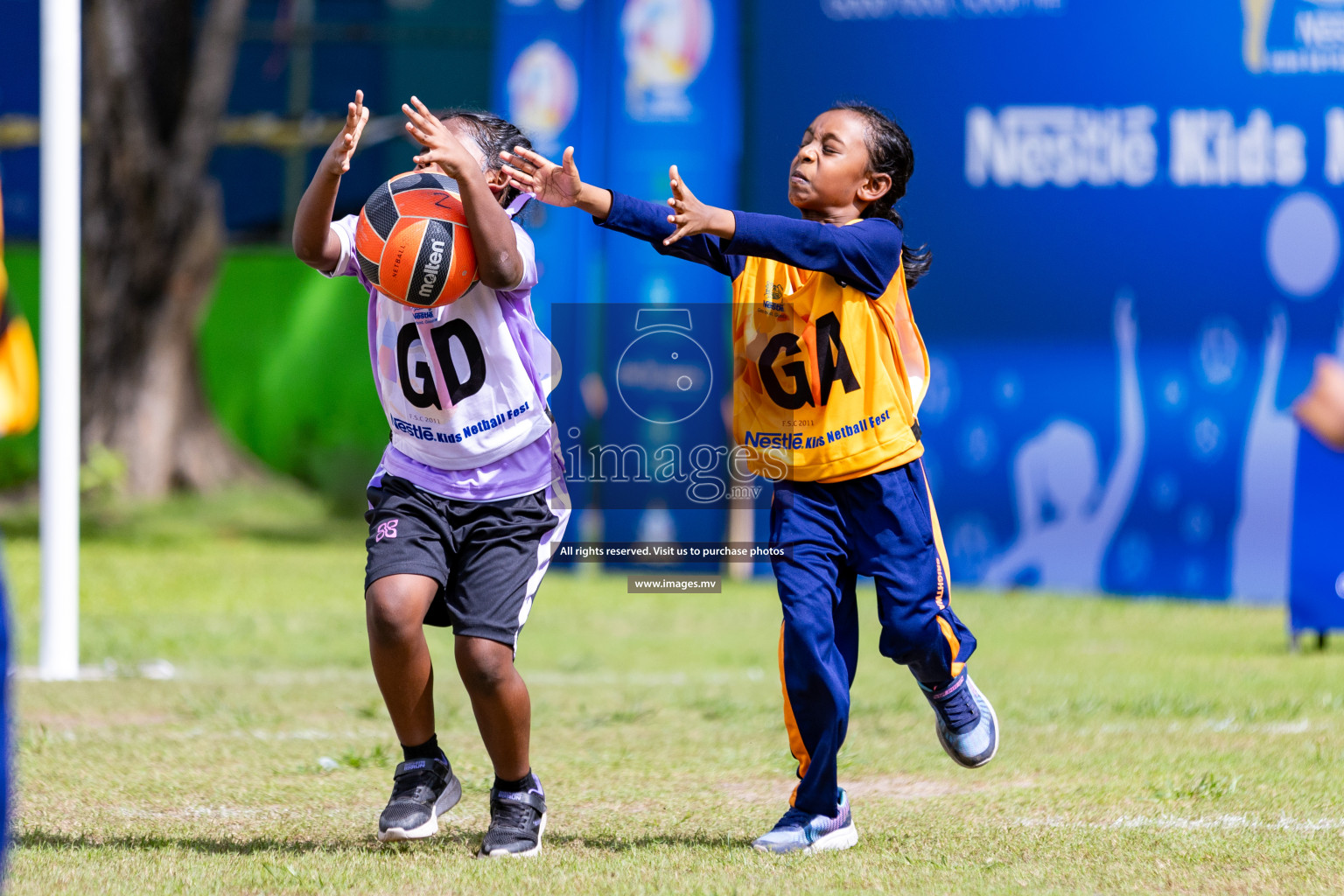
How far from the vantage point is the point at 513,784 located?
4.27m

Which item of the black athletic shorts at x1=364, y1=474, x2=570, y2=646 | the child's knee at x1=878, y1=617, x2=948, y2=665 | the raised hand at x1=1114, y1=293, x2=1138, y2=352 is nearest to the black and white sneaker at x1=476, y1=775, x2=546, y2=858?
the black athletic shorts at x1=364, y1=474, x2=570, y2=646

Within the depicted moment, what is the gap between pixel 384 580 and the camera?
13.4 feet

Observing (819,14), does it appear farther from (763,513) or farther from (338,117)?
(338,117)

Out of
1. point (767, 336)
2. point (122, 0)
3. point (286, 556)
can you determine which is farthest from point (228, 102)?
point (767, 336)

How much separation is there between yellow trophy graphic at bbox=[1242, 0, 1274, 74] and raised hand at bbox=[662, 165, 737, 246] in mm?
8223

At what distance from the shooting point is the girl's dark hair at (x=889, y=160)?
4.45 m

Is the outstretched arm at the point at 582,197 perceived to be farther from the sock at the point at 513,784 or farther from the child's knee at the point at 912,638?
the sock at the point at 513,784

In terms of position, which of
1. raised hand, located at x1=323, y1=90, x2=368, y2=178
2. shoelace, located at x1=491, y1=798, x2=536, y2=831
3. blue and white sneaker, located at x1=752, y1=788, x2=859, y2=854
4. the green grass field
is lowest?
the green grass field

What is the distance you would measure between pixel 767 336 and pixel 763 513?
7.86 metres

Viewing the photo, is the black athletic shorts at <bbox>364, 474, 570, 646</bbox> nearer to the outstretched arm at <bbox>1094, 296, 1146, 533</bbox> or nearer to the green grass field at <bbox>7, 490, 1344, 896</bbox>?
the green grass field at <bbox>7, 490, 1344, 896</bbox>

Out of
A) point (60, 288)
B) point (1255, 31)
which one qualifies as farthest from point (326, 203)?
point (1255, 31)

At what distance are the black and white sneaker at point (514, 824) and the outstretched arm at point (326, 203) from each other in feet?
4.92

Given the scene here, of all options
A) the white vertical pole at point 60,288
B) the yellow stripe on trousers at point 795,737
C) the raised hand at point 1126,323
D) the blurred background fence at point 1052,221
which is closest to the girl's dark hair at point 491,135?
the yellow stripe on trousers at point 795,737

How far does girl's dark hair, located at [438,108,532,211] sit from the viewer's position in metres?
4.32
